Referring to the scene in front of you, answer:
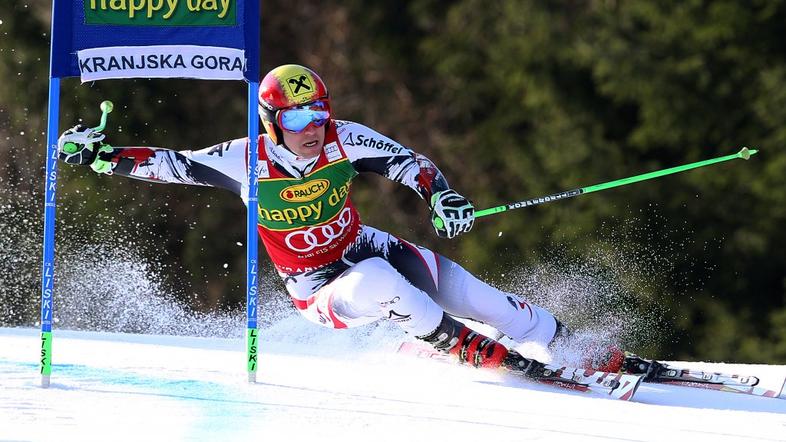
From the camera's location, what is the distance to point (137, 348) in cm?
622

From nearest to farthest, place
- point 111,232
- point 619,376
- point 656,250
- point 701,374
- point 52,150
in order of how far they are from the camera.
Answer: point 52,150, point 619,376, point 701,374, point 656,250, point 111,232

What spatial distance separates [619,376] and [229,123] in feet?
33.4

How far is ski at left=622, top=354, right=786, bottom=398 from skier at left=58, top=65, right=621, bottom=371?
0.37 ft

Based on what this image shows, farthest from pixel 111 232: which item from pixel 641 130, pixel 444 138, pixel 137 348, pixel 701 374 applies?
pixel 701 374

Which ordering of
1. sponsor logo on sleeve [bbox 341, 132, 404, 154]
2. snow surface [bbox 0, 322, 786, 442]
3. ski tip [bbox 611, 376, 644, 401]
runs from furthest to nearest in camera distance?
sponsor logo on sleeve [bbox 341, 132, 404, 154], ski tip [bbox 611, 376, 644, 401], snow surface [bbox 0, 322, 786, 442]

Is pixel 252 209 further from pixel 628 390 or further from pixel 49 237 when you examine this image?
pixel 628 390

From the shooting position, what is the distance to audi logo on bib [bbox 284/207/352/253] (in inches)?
226

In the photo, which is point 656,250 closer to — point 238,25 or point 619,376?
point 619,376

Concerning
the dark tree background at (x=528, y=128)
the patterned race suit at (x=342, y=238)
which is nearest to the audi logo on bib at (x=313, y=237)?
the patterned race suit at (x=342, y=238)

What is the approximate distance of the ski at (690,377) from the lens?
577 centimetres

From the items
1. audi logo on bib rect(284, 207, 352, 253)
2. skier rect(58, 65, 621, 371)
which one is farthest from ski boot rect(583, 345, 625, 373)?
audi logo on bib rect(284, 207, 352, 253)

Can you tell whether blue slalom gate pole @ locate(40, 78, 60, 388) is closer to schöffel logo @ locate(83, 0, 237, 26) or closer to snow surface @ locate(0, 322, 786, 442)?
snow surface @ locate(0, 322, 786, 442)

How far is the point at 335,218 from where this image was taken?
5.78 m

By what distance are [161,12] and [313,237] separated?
4.20 ft
